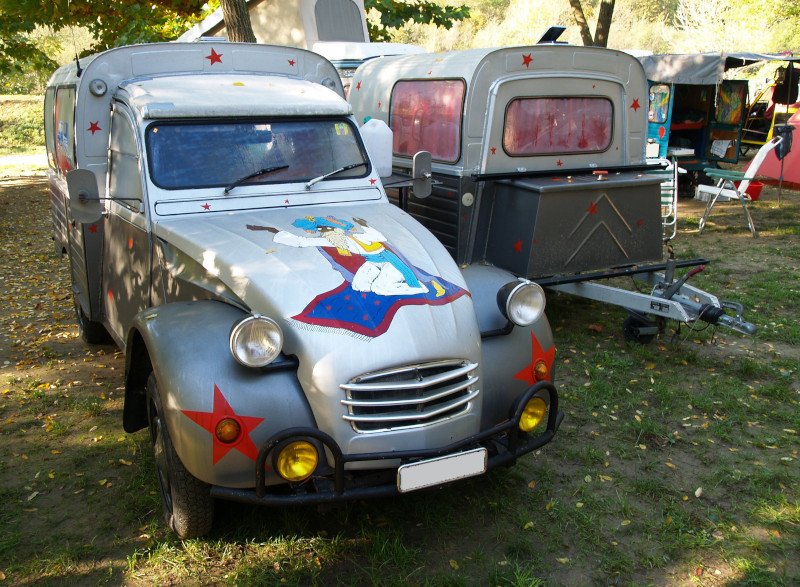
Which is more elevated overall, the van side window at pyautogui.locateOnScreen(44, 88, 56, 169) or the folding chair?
Result: the van side window at pyautogui.locateOnScreen(44, 88, 56, 169)

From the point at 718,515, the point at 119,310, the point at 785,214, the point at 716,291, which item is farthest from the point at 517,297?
the point at 785,214

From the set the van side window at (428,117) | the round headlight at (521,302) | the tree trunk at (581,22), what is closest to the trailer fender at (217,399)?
the round headlight at (521,302)

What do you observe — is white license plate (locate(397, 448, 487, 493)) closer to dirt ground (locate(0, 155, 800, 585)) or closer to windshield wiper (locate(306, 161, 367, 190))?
dirt ground (locate(0, 155, 800, 585))

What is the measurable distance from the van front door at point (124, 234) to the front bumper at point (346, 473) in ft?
6.06

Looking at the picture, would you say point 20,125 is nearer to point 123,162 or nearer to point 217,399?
point 123,162

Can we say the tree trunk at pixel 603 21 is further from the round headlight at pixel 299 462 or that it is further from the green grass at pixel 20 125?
the green grass at pixel 20 125

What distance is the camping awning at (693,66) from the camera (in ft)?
41.6

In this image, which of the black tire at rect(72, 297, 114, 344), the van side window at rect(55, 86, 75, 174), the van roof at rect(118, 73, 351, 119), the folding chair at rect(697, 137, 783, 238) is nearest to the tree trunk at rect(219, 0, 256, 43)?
the van side window at rect(55, 86, 75, 174)

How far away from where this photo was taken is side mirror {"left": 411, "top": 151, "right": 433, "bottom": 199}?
479 cm

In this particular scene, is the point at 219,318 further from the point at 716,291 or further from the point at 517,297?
the point at 716,291

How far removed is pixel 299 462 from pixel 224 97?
2492 millimetres

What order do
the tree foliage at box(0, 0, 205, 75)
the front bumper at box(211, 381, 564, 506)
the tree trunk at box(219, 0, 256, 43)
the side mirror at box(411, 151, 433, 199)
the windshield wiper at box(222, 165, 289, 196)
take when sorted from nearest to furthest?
the front bumper at box(211, 381, 564, 506), the windshield wiper at box(222, 165, 289, 196), the side mirror at box(411, 151, 433, 199), the tree trunk at box(219, 0, 256, 43), the tree foliage at box(0, 0, 205, 75)

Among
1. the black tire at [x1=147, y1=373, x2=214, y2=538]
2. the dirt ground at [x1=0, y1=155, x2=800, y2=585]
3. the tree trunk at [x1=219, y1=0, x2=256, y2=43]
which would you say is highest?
the tree trunk at [x1=219, y1=0, x2=256, y2=43]

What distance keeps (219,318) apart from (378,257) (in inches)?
33.7
